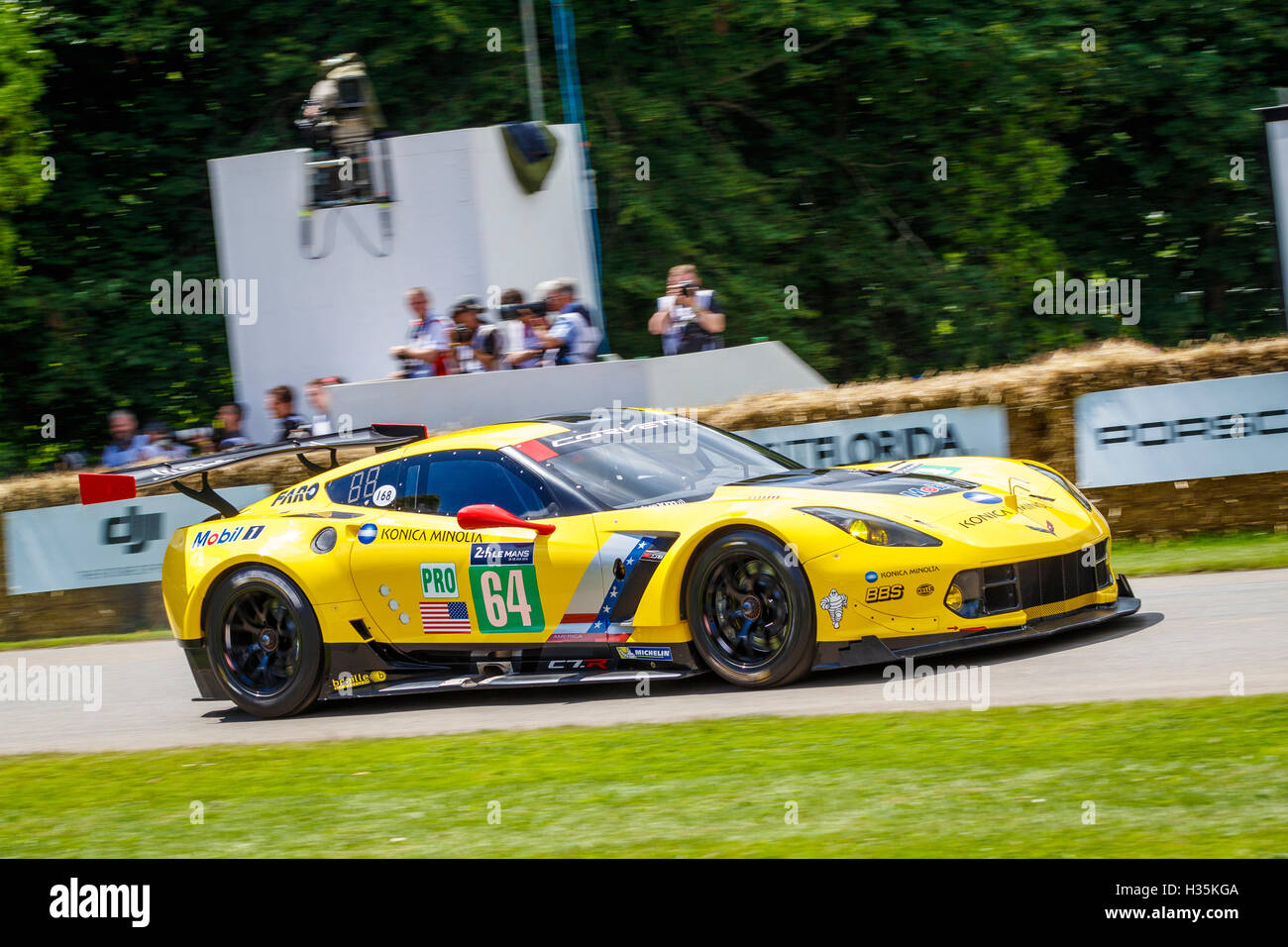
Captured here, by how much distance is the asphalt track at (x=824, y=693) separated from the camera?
648 centimetres

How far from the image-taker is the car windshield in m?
7.68

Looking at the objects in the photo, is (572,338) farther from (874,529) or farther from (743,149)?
(743,149)

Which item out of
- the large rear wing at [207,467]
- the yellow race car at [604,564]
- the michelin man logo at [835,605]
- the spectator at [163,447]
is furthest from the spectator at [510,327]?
the michelin man logo at [835,605]

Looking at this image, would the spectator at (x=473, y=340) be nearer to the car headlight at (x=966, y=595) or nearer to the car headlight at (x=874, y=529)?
the car headlight at (x=874, y=529)

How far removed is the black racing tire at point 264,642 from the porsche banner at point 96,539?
15.1ft

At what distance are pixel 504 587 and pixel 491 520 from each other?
356 millimetres

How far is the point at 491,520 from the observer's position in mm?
7562

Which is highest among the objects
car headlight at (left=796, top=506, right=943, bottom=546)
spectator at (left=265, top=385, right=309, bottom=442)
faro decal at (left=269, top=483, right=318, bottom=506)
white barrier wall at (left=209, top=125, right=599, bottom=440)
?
white barrier wall at (left=209, top=125, right=599, bottom=440)

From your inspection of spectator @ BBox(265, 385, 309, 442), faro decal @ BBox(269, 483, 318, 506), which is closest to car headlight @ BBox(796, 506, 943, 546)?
faro decal @ BBox(269, 483, 318, 506)

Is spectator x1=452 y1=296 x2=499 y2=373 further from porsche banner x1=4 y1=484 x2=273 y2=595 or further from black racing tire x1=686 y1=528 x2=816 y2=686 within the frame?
black racing tire x1=686 y1=528 x2=816 y2=686

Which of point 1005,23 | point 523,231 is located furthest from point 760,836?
point 1005,23

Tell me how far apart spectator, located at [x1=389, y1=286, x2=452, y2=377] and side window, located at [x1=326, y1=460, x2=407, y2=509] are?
17.3 ft

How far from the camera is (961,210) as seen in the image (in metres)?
22.1

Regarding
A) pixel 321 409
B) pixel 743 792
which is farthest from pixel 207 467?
pixel 321 409
